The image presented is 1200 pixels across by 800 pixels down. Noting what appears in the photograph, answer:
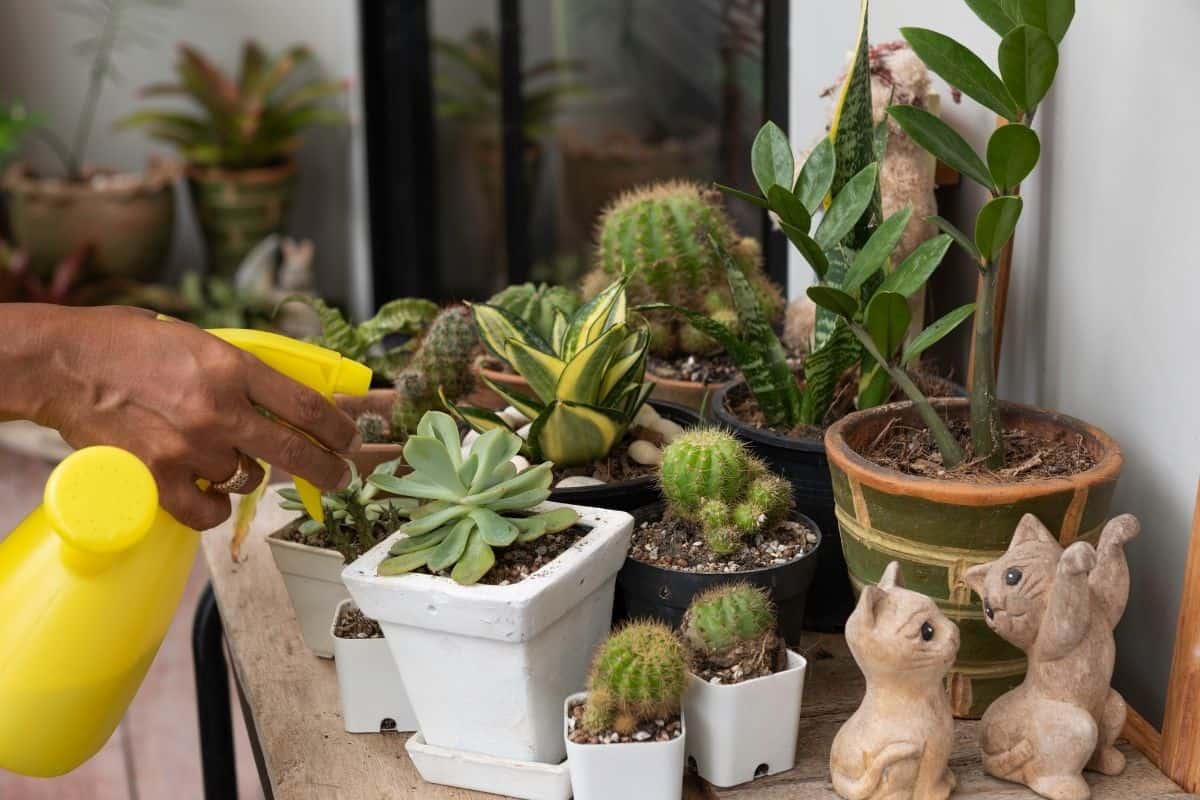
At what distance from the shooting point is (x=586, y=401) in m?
1.11

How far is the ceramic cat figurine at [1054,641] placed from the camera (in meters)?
0.83

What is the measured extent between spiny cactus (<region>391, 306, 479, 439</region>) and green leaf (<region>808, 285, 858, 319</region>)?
1.72 feet

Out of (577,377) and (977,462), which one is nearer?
(977,462)

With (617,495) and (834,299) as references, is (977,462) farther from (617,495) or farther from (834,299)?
(617,495)

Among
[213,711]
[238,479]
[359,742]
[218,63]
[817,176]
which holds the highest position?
[218,63]

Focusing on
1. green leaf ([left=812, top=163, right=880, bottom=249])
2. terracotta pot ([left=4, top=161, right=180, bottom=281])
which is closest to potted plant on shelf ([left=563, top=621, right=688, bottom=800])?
green leaf ([left=812, top=163, right=880, bottom=249])

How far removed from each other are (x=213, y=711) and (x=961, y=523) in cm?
91

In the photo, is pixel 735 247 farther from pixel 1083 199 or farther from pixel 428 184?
pixel 428 184

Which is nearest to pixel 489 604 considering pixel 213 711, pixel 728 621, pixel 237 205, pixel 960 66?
pixel 728 621

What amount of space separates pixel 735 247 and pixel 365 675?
67 centimetres

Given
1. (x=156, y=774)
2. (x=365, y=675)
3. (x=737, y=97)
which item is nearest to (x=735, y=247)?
(x=365, y=675)

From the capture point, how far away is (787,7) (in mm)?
1809

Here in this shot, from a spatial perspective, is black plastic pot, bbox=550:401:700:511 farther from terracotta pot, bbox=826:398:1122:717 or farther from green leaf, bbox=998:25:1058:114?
green leaf, bbox=998:25:1058:114

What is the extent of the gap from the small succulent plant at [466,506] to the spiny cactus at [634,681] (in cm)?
11
